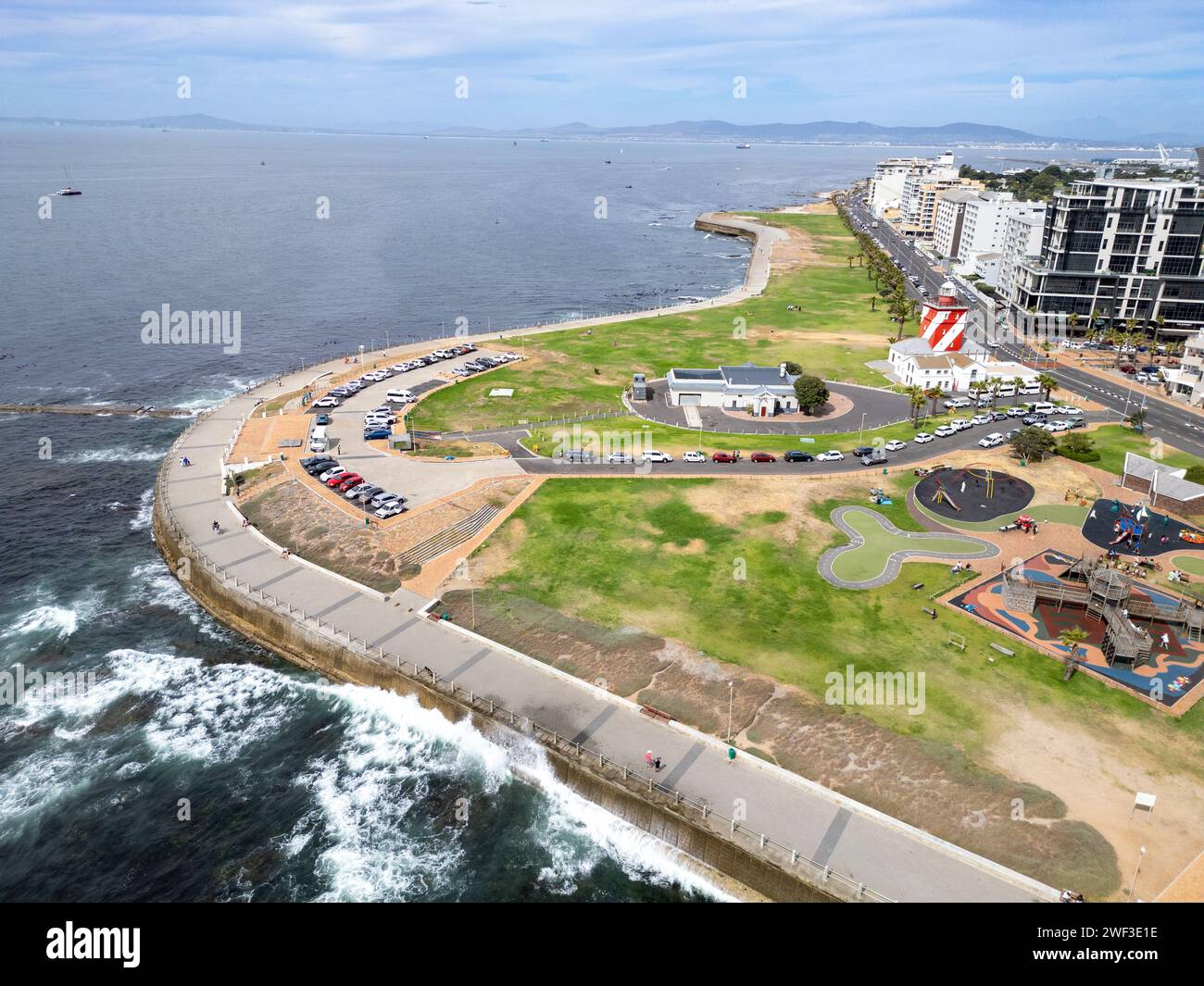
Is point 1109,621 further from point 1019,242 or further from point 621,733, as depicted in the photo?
point 1019,242

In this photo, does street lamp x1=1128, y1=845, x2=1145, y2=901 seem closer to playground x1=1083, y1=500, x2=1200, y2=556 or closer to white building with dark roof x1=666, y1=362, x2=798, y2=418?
playground x1=1083, y1=500, x2=1200, y2=556

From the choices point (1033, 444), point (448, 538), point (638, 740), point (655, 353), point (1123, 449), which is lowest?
point (638, 740)

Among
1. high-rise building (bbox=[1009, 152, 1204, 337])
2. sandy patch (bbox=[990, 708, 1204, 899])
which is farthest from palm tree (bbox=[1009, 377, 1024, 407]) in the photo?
sandy patch (bbox=[990, 708, 1204, 899])

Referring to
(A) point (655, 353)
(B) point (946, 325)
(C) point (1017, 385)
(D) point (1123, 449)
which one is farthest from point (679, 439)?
(C) point (1017, 385)

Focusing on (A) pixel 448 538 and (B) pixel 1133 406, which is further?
(B) pixel 1133 406

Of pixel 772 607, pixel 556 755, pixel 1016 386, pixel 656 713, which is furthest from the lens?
pixel 1016 386

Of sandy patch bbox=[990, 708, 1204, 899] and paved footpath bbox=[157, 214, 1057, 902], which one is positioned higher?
sandy patch bbox=[990, 708, 1204, 899]

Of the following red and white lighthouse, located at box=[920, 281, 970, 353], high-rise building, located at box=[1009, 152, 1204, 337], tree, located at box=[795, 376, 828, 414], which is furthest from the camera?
high-rise building, located at box=[1009, 152, 1204, 337]
